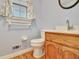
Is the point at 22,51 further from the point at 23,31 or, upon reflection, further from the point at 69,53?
the point at 69,53

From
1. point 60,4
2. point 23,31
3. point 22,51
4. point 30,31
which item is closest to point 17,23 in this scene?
point 23,31

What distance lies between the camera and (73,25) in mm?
2430

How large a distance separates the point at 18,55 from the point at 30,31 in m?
0.82

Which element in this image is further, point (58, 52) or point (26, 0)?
point (26, 0)

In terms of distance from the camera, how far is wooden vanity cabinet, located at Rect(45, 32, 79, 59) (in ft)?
5.22

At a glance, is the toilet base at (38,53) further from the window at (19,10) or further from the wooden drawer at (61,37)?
the window at (19,10)

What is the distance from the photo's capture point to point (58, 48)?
6.15 feet

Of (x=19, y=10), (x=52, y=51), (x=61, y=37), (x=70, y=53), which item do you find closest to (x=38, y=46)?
(x=52, y=51)

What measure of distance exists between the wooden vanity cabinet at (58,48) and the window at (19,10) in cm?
96

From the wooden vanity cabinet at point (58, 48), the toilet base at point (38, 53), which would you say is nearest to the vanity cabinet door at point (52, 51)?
the wooden vanity cabinet at point (58, 48)

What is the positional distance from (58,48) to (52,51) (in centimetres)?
22

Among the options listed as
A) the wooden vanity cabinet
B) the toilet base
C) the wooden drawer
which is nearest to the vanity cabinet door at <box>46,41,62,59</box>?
the wooden vanity cabinet

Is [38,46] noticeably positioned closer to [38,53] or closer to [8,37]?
[38,53]

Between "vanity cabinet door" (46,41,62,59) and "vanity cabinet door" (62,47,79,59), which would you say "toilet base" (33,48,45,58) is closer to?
"vanity cabinet door" (46,41,62,59)
